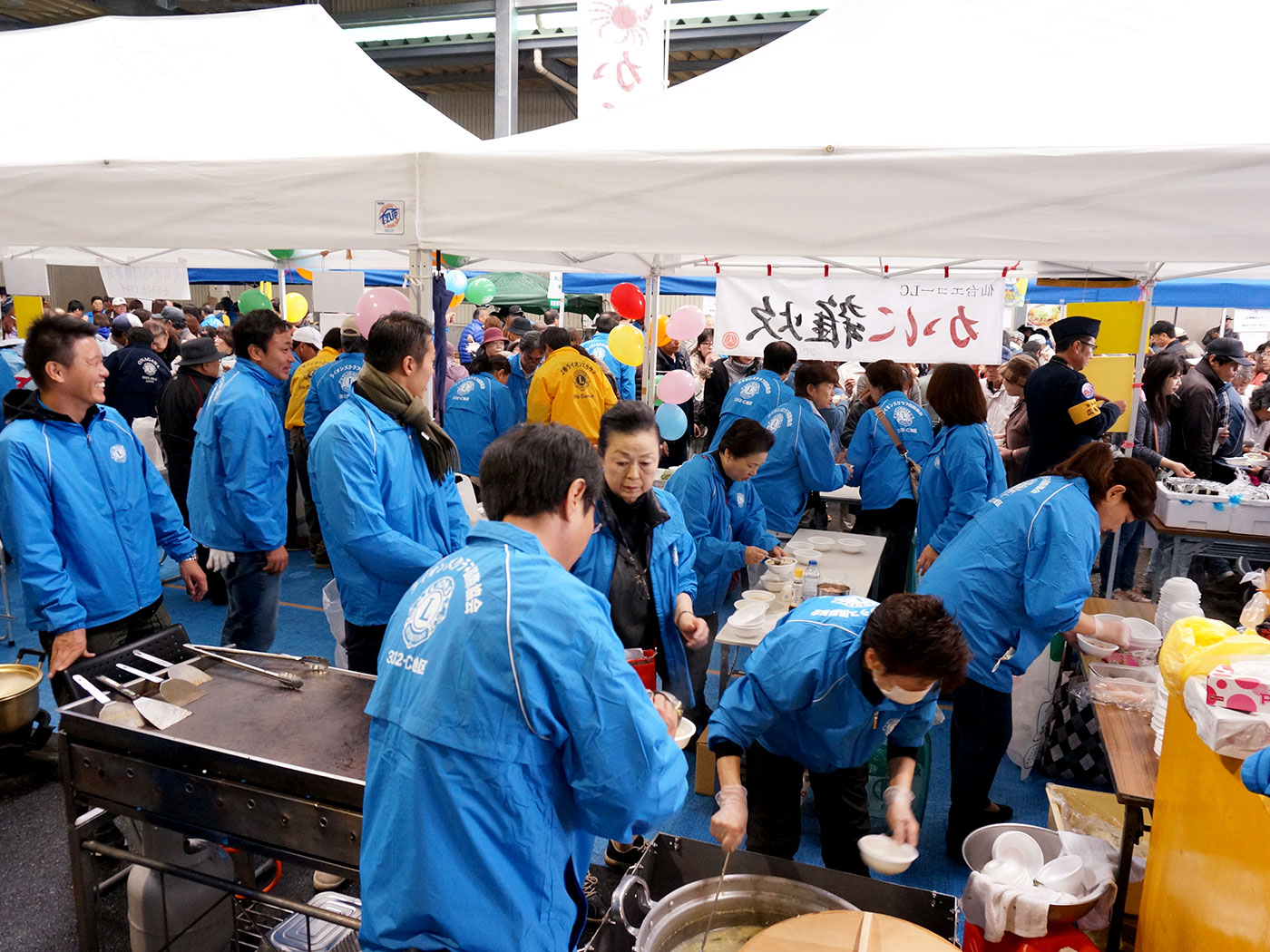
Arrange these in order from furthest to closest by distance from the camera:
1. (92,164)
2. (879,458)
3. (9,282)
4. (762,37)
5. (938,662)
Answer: (762,37) < (9,282) < (879,458) < (92,164) < (938,662)

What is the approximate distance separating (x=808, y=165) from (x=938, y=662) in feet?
5.33

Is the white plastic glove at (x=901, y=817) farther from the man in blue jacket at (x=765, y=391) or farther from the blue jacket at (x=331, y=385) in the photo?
the blue jacket at (x=331, y=385)

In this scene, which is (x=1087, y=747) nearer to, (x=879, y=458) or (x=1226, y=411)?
(x=879, y=458)

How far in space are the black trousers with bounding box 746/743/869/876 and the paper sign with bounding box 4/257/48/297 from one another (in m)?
9.10

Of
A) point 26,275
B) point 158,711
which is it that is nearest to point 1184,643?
point 158,711

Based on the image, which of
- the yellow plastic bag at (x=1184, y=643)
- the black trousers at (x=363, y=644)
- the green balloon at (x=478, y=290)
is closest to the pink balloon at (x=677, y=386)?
the black trousers at (x=363, y=644)

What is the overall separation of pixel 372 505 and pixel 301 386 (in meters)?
4.30

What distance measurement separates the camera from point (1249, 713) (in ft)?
5.07

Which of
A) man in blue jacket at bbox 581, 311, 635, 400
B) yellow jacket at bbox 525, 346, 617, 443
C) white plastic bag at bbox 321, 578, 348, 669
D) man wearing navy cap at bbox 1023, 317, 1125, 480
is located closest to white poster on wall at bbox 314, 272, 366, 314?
man in blue jacket at bbox 581, 311, 635, 400

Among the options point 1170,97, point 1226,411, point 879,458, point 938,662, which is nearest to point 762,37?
point 1226,411

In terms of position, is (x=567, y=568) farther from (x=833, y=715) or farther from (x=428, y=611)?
(x=833, y=715)

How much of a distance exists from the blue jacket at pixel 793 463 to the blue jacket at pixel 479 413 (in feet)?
8.20

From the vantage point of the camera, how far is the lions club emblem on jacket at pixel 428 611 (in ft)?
4.71

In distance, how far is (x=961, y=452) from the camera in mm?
4633
